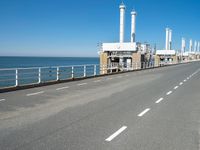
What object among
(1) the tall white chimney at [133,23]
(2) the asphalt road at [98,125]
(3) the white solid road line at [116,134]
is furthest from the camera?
(1) the tall white chimney at [133,23]

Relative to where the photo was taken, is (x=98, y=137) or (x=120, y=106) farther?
(x=120, y=106)

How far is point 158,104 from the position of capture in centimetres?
1052

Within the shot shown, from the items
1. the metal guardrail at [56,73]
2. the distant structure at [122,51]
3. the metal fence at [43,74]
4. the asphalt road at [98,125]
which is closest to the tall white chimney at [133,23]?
the distant structure at [122,51]

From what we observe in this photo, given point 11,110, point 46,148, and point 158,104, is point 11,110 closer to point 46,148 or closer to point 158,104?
point 46,148

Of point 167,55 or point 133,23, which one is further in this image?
point 167,55

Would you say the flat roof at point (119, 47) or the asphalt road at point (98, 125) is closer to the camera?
the asphalt road at point (98, 125)

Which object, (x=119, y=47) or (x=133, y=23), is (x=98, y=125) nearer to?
(x=119, y=47)

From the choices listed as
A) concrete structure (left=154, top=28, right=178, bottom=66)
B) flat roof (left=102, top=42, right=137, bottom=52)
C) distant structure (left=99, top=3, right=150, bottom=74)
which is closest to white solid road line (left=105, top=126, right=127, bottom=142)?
distant structure (left=99, top=3, right=150, bottom=74)

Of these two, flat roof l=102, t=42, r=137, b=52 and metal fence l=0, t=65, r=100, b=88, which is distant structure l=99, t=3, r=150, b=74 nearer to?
flat roof l=102, t=42, r=137, b=52

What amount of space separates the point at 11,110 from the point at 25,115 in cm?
104

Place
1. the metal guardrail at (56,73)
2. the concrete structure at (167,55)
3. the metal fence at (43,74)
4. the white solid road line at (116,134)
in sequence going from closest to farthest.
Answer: the white solid road line at (116,134)
the metal fence at (43,74)
the metal guardrail at (56,73)
the concrete structure at (167,55)

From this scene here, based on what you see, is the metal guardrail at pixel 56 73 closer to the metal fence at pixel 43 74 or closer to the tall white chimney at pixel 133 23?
the metal fence at pixel 43 74

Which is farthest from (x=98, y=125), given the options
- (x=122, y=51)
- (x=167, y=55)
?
(x=167, y=55)

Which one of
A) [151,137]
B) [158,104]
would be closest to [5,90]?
[158,104]
